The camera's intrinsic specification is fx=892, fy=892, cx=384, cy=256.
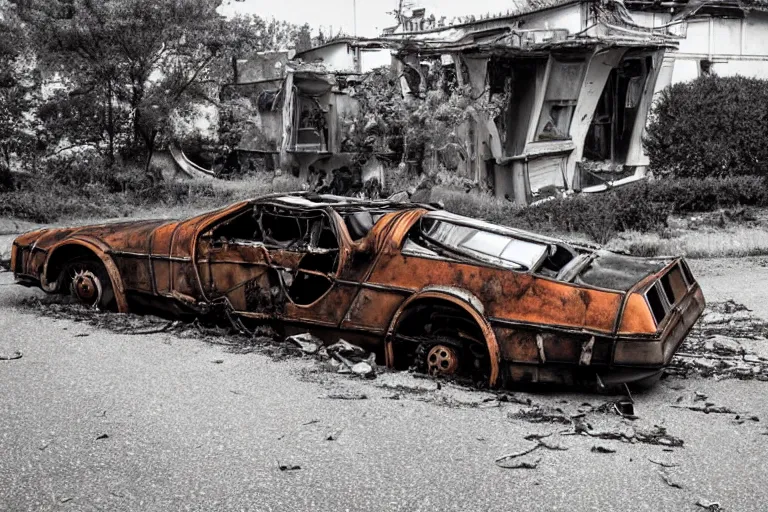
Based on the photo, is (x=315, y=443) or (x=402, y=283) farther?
(x=402, y=283)

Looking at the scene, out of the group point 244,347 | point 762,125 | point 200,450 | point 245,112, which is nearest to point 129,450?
point 200,450

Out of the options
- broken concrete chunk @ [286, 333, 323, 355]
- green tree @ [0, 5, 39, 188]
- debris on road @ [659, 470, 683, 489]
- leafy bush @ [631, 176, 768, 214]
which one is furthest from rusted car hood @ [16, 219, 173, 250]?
green tree @ [0, 5, 39, 188]

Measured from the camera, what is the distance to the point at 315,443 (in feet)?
18.4

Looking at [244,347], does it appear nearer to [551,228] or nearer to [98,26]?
[551,228]

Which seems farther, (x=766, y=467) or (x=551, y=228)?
(x=551, y=228)

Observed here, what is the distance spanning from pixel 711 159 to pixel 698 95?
59.4 inches

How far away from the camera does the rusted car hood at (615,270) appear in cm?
694

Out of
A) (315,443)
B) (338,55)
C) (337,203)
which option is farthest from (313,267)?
(338,55)

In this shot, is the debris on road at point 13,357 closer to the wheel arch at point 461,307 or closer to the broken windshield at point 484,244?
the wheel arch at point 461,307

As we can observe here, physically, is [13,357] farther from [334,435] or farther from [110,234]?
[334,435]

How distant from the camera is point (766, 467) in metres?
5.39

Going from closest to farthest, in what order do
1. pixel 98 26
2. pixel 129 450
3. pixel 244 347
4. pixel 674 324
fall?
pixel 129 450 → pixel 674 324 → pixel 244 347 → pixel 98 26

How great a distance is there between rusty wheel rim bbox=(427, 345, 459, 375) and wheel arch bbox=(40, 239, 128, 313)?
11.4ft

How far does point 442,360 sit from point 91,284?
159 inches
